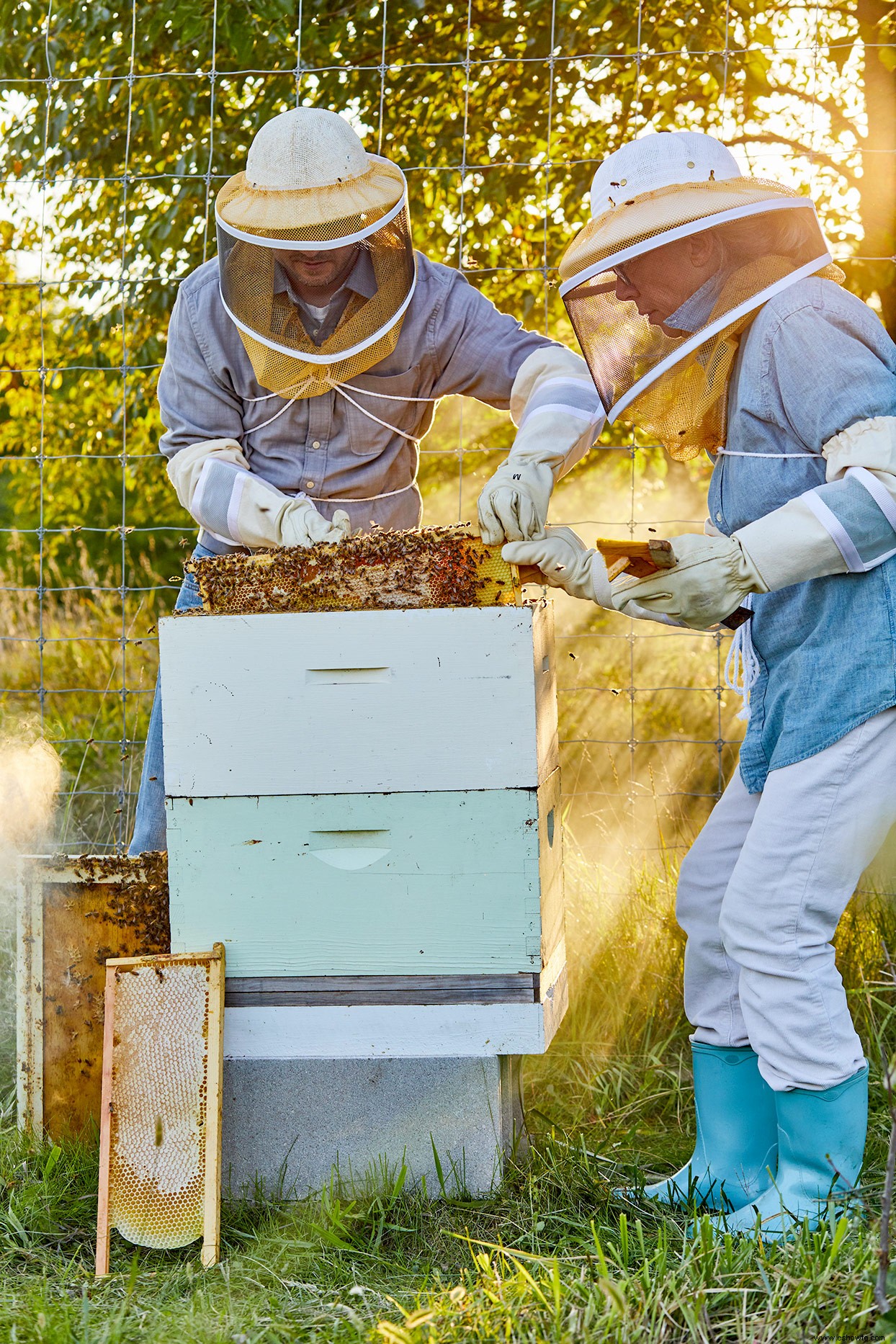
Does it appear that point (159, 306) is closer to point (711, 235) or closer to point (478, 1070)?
point (711, 235)

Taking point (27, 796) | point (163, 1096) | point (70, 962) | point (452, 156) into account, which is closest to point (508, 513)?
point (163, 1096)

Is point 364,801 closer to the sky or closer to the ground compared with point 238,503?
closer to the ground

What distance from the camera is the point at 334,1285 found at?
7.27 ft

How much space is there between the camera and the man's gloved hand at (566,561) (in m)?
2.35

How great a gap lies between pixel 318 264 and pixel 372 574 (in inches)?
30.0

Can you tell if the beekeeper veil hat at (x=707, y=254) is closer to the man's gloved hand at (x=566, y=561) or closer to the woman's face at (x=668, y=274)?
the woman's face at (x=668, y=274)

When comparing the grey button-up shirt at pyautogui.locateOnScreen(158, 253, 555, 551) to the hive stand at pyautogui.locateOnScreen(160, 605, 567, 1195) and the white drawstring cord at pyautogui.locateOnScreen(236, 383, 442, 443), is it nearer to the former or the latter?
the white drawstring cord at pyautogui.locateOnScreen(236, 383, 442, 443)

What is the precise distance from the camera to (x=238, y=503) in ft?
8.74

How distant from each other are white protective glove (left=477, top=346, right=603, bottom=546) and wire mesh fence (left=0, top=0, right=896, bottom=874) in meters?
0.88

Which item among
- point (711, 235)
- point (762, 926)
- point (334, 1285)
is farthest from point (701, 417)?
point (334, 1285)

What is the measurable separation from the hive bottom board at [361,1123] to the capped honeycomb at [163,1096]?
16 centimetres

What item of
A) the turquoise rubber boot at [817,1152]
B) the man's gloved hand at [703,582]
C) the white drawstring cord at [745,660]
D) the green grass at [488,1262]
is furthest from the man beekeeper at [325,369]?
the turquoise rubber boot at [817,1152]

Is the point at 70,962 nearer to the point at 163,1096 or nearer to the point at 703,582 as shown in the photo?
the point at 163,1096

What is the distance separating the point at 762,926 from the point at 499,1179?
75 cm
